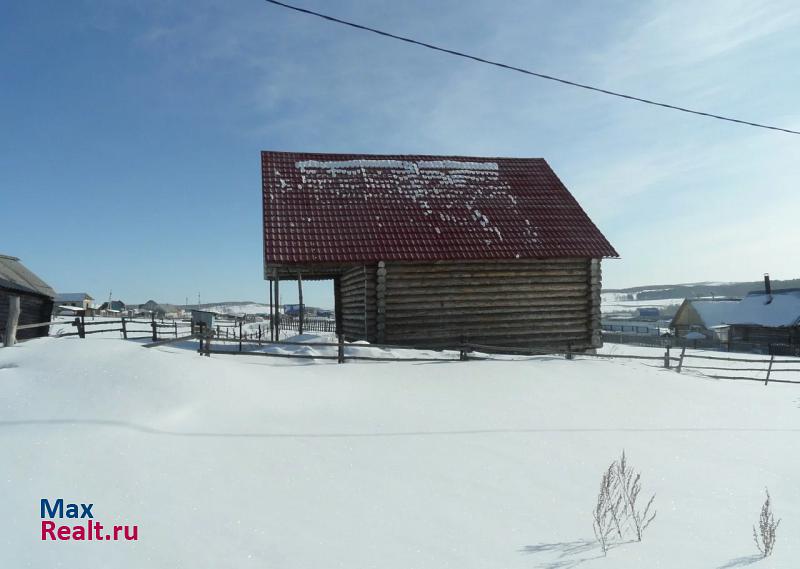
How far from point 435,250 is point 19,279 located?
803 inches

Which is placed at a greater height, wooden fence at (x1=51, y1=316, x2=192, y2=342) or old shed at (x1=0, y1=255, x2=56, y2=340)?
old shed at (x1=0, y1=255, x2=56, y2=340)

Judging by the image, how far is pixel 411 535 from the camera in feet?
11.4

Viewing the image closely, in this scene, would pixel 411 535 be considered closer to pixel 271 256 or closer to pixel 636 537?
pixel 636 537

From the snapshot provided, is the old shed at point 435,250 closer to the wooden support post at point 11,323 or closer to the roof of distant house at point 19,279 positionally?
the wooden support post at point 11,323

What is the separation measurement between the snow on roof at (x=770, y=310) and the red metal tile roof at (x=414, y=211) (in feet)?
85.4

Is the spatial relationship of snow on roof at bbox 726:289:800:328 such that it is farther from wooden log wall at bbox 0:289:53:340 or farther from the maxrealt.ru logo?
wooden log wall at bbox 0:289:53:340

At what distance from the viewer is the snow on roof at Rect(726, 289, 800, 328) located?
31.9 metres

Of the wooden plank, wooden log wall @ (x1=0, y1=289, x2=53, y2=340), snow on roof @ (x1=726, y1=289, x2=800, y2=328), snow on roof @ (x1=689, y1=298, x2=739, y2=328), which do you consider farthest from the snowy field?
snow on roof @ (x1=689, y1=298, x2=739, y2=328)

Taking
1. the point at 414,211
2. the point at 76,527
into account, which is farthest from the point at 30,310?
the point at 76,527

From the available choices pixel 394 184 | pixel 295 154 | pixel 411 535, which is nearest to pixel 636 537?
pixel 411 535

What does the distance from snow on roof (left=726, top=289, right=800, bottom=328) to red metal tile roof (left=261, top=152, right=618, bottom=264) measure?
26034 millimetres

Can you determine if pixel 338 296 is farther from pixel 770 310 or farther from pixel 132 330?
pixel 770 310

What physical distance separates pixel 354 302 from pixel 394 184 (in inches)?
146

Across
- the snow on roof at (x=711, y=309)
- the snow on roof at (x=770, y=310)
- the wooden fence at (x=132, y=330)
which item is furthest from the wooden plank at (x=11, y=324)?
the snow on roof at (x=711, y=309)
